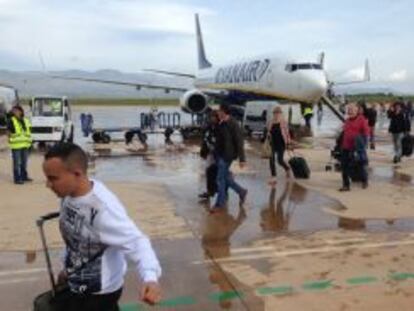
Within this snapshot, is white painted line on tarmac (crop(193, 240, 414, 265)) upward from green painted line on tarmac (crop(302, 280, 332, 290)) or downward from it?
upward

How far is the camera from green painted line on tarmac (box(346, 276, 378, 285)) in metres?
7.37

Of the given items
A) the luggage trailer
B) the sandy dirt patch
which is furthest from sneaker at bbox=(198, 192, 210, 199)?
the luggage trailer

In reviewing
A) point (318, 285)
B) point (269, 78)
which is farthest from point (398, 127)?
point (318, 285)

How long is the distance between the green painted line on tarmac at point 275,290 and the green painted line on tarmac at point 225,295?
22cm

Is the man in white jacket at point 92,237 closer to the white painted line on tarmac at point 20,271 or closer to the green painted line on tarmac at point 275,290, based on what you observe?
the green painted line on tarmac at point 275,290

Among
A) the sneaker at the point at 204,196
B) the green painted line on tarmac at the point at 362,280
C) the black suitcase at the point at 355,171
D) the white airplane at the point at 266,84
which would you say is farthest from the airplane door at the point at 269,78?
the green painted line on tarmac at the point at 362,280

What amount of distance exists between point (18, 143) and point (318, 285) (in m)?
9.40

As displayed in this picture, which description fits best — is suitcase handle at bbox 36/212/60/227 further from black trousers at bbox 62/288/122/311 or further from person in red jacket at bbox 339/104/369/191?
person in red jacket at bbox 339/104/369/191

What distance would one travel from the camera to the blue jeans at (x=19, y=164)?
14.8 meters

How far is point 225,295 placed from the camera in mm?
6953

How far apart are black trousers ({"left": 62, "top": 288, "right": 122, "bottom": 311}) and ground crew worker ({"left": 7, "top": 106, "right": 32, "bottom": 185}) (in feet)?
37.5

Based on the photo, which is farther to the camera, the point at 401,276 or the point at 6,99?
the point at 6,99

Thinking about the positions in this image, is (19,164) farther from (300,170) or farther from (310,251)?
(310,251)

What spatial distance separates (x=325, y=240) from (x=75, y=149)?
616 cm
